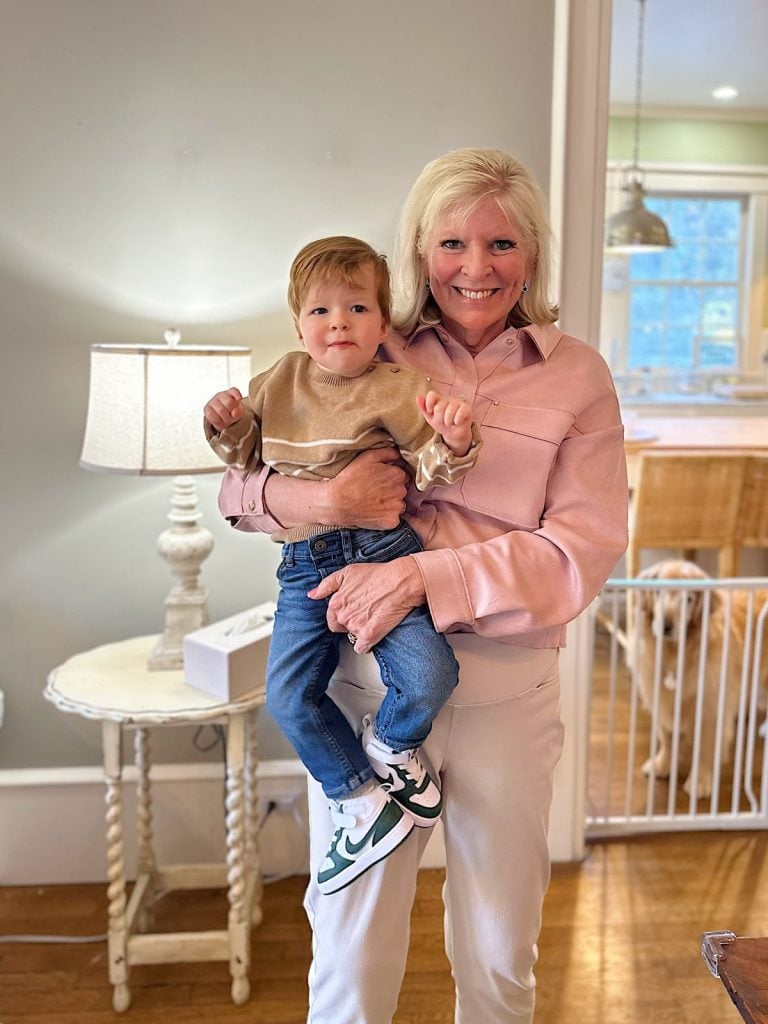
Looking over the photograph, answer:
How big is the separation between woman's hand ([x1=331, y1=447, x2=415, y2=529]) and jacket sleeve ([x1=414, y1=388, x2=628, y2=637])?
0.24 feet

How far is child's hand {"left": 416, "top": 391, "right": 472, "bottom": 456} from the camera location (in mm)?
1019

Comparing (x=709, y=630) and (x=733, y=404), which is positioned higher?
(x=733, y=404)

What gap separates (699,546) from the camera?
355 centimetres

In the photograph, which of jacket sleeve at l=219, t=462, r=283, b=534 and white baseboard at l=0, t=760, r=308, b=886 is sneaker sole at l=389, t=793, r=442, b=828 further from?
white baseboard at l=0, t=760, r=308, b=886

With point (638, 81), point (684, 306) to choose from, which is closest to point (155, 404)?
point (638, 81)

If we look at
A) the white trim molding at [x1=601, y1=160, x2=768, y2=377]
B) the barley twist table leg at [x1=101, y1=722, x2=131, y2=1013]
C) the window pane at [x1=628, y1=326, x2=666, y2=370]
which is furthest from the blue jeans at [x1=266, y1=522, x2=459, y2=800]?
the window pane at [x1=628, y1=326, x2=666, y2=370]

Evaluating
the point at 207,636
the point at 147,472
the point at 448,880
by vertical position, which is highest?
the point at 147,472

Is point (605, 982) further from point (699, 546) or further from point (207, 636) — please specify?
point (699, 546)

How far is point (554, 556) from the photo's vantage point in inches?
45.2

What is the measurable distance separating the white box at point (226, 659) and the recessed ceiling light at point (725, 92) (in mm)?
4440

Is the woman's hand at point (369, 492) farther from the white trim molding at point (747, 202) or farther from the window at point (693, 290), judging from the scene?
the white trim molding at point (747, 202)

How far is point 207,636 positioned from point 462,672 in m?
0.75

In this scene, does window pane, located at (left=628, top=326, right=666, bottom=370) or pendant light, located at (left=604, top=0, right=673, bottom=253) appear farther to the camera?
window pane, located at (left=628, top=326, right=666, bottom=370)

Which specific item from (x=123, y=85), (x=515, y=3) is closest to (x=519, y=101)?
(x=515, y=3)
